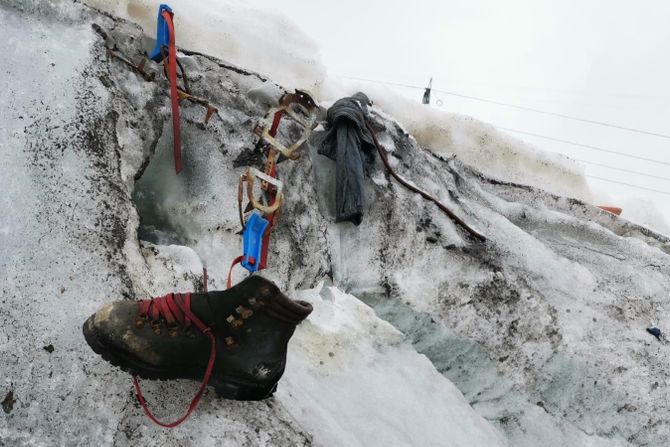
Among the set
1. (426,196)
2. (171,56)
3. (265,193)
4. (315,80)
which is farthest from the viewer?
(315,80)

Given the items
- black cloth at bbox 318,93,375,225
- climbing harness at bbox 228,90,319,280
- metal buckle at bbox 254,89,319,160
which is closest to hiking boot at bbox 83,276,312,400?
climbing harness at bbox 228,90,319,280

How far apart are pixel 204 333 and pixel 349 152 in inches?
90.9

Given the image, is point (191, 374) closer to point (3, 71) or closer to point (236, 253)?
point (236, 253)

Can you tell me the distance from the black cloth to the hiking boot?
190cm

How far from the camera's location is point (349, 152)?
412cm

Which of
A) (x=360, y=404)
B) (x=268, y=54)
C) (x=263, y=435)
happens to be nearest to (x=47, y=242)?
(x=263, y=435)

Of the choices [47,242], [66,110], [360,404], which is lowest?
[360,404]

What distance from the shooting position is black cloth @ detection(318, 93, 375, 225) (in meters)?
3.98

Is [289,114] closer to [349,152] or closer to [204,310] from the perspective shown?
[349,152]

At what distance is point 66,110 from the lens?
2.95 meters

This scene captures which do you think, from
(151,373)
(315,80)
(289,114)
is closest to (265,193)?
(289,114)

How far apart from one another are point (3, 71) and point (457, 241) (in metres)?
3.16

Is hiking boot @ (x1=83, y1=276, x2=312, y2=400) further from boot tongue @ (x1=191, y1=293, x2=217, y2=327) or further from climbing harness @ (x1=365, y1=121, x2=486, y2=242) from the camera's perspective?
climbing harness @ (x1=365, y1=121, x2=486, y2=242)

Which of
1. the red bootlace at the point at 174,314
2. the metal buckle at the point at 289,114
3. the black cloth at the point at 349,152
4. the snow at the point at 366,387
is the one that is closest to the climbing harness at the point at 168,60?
the metal buckle at the point at 289,114
